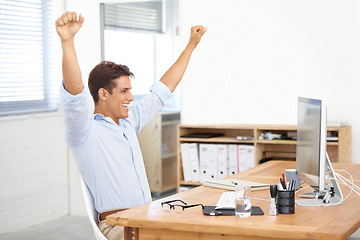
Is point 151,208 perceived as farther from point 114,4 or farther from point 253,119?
point 114,4

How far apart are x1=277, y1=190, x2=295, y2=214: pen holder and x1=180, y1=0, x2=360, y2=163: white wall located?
2.67 meters

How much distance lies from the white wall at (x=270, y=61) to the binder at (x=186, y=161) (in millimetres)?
382

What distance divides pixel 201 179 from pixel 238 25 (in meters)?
1.47

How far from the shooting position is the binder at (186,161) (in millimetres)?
5105

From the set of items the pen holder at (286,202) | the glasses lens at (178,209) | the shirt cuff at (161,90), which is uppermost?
the shirt cuff at (161,90)

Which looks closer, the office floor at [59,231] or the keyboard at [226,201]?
the keyboard at [226,201]

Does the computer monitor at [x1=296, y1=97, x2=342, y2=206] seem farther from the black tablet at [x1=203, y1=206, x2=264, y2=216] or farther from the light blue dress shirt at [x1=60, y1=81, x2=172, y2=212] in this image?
the light blue dress shirt at [x1=60, y1=81, x2=172, y2=212]

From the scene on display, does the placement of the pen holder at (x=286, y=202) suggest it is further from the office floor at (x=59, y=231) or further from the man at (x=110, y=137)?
the office floor at (x=59, y=231)

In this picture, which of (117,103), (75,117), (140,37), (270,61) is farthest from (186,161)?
(75,117)

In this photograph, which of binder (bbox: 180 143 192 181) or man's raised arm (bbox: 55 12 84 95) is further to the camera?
binder (bbox: 180 143 192 181)

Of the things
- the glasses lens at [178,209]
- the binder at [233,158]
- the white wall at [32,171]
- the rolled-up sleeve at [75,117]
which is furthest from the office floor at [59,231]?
the glasses lens at [178,209]

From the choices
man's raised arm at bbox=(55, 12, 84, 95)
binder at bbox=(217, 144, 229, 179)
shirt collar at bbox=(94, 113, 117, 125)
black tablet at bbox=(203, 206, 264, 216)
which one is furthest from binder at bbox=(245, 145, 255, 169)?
man's raised arm at bbox=(55, 12, 84, 95)

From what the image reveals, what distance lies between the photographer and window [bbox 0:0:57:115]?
5.14 m

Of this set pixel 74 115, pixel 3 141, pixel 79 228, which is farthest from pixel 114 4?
pixel 74 115
